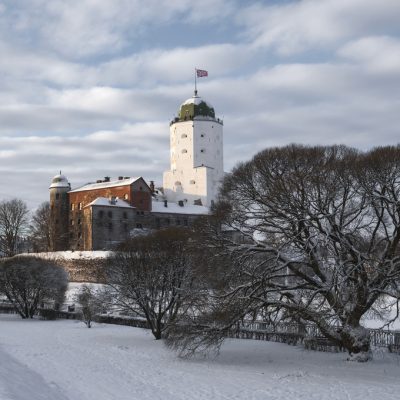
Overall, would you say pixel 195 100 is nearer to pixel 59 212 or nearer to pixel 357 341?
pixel 59 212

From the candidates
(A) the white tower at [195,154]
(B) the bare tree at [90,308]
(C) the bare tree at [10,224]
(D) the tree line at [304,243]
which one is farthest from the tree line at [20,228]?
(D) the tree line at [304,243]

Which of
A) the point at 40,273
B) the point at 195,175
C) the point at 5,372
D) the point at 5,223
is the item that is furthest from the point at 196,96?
the point at 5,372

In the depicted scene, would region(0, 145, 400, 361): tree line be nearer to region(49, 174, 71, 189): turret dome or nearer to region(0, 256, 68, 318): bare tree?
region(0, 256, 68, 318): bare tree

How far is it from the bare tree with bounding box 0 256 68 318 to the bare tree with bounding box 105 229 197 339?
1714 centimetres

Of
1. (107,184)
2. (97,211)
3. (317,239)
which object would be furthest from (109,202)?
(317,239)

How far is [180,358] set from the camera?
73.6 ft

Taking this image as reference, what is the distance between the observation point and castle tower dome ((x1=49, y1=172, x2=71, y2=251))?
85.8 meters

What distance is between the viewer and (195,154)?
104 metres

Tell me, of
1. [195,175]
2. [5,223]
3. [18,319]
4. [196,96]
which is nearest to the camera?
[18,319]

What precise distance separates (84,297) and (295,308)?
24305 mm

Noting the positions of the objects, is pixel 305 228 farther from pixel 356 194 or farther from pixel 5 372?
pixel 5 372

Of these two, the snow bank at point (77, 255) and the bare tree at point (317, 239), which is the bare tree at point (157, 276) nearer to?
the bare tree at point (317, 239)

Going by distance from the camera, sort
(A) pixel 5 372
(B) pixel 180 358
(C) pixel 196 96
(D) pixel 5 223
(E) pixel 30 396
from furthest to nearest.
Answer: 1. (C) pixel 196 96
2. (D) pixel 5 223
3. (B) pixel 180 358
4. (A) pixel 5 372
5. (E) pixel 30 396

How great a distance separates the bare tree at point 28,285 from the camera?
155ft
